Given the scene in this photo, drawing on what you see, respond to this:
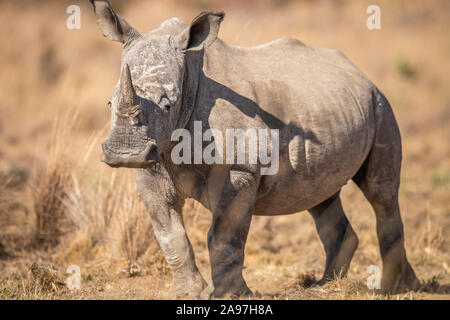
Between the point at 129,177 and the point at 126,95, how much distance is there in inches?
88.1

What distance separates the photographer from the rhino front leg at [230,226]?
11.9 ft

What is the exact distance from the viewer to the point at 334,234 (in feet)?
16.5

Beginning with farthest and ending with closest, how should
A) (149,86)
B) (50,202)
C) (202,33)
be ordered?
(50,202) → (202,33) → (149,86)

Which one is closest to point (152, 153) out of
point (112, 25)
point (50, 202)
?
point (112, 25)

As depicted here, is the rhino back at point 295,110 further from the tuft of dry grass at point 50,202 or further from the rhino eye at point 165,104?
the tuft of dry grass at point 50,202

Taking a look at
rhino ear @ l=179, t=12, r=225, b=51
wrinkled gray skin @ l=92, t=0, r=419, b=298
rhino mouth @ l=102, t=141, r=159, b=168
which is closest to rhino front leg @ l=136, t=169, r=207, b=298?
wrinkled gray skin @ l=92, t=0, r=419, b=298

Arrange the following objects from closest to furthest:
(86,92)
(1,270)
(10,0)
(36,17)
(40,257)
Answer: (1,270), (40,257), (86,92), (36,17), (10,0)

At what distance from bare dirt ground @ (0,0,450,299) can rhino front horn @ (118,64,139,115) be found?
5.62 ft

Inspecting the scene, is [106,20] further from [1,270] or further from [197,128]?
[1,270]

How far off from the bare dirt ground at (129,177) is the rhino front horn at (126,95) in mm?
1713

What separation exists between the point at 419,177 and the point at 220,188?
699cm

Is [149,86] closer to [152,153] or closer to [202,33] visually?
[152,153]
